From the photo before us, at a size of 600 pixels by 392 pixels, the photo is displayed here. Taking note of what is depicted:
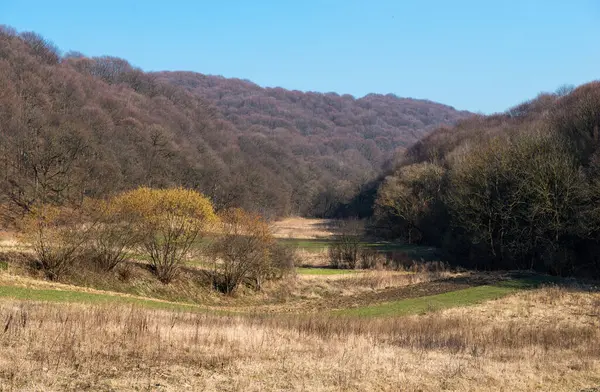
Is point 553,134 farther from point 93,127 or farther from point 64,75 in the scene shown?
point 64,75

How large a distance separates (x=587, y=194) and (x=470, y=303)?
14542 mm

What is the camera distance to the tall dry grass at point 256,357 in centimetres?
910

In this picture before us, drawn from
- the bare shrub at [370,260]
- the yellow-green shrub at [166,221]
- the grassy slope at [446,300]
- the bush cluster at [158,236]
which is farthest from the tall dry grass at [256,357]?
the bare shrub at [370,260]

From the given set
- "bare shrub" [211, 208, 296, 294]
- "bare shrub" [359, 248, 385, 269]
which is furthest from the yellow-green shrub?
"bare shrub" [359, 248, 385, 269]

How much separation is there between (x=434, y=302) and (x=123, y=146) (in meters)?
62.9

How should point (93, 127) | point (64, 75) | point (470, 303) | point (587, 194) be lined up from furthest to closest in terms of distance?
point (64, 75), point (93, 127), point (587, 194), point (470, 303)

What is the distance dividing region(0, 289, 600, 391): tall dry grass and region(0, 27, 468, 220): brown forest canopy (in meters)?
32.0

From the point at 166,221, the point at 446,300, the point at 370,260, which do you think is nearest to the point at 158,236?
the point at 166,221

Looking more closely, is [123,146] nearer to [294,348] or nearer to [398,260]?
[398,260]

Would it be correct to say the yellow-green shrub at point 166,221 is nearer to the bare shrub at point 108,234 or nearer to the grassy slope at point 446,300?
the bare shrub at point 108,234

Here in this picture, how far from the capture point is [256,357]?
11.4 m

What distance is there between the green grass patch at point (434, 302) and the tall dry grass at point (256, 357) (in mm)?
7268

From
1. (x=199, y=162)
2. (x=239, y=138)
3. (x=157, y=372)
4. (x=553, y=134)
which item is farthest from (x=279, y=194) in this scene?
(x=157, y=372)

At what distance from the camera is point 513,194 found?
130 feet
